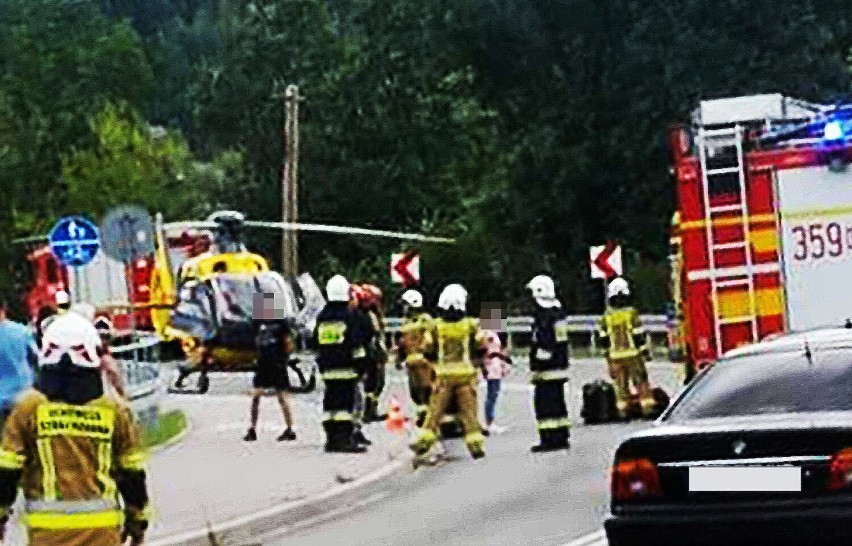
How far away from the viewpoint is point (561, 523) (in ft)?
53.2

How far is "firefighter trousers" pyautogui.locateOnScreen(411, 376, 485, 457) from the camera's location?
2075 centimetres

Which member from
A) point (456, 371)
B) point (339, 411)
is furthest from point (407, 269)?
point (456, 371)

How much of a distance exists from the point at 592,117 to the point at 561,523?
39215mm

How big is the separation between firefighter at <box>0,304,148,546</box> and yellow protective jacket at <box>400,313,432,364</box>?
14.1 m

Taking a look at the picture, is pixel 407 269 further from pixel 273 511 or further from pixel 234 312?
pixel 273 511

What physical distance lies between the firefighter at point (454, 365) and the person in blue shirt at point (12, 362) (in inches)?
224

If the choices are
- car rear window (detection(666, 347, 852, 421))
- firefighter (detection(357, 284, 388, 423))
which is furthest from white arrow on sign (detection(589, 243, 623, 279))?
car rear window (detection(666, 347, 852, 421))

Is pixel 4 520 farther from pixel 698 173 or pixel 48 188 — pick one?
pixel 48 188

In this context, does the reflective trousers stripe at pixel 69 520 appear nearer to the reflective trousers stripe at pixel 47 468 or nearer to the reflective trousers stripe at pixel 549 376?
the reflective trousers stripe at pixel 47 468

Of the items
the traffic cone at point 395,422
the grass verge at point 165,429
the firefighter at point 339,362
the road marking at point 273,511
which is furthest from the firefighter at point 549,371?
the grass verge at point 165,429

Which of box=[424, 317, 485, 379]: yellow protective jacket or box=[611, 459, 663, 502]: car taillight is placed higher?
box=[424, 317, 485, 379]: yellow protective jacket

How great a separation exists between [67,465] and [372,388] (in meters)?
16.6

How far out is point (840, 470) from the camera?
32.1ft

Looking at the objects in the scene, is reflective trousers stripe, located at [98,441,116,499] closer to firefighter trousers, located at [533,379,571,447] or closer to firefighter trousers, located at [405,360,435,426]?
firefighter trousers, located at [533,379,571,447]
